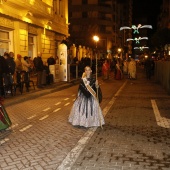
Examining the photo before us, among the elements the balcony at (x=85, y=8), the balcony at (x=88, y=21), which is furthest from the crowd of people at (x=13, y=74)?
the balcony at (x=85, y=8)

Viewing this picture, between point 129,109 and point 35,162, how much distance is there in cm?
602

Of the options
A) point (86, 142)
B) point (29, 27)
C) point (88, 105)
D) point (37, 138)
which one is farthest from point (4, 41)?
point (86, 142)

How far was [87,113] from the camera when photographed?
7.66 m

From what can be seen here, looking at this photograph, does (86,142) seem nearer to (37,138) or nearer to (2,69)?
(37,138)

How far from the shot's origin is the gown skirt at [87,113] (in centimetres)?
Result: 766

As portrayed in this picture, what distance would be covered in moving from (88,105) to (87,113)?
0.21m

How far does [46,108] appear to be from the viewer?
10.8 meters

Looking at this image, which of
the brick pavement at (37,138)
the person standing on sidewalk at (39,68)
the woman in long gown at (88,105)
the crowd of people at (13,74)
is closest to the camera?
the brick pavement at (37,138)

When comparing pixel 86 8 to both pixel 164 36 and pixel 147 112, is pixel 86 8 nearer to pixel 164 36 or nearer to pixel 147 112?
pixel 164 36

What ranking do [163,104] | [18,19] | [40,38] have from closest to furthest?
1. [163,104]
2. [18,19]
3. [40,38]

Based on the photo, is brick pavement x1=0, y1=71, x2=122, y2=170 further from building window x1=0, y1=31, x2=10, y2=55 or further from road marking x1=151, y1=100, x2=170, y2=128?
building window x1=0, y1=31, x2=10, y2=55

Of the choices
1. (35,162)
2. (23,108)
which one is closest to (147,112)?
(23,108)

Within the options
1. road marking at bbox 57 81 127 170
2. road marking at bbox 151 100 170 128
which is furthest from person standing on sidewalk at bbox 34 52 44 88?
road marking at bbox 57 81 127 170

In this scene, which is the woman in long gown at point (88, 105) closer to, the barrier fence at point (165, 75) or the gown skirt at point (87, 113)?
the gown skirt at point (87, 113)
